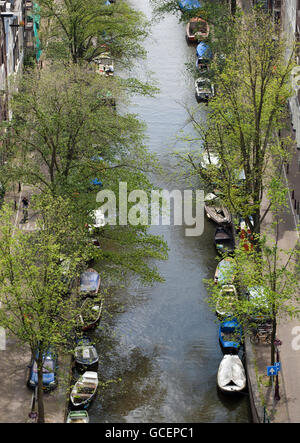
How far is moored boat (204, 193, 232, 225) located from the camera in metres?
104

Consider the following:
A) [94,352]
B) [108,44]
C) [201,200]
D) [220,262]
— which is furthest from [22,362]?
[108,44]

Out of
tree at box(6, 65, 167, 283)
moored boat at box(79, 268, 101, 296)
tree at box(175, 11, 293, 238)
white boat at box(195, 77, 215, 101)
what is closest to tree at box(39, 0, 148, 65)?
white boat at box(195, 77, 215, 101)

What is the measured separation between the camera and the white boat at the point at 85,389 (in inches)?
3123

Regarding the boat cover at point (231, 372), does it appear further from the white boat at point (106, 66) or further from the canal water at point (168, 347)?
the white boat at point (106, 66)

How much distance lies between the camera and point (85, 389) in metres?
80.7

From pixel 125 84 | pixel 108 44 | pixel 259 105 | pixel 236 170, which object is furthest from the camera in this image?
pixel 108 44

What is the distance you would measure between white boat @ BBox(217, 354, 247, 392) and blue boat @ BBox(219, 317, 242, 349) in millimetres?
1787

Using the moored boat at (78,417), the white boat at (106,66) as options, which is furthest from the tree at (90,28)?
the moored boat at (78,417)

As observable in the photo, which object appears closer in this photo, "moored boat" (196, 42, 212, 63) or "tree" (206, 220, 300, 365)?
"tree" (206, 220, 300, 365)

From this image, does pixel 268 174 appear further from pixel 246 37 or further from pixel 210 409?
pixel 210 409

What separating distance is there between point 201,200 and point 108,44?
19093mm

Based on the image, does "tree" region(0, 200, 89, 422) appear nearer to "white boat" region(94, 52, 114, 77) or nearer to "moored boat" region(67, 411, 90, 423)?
"moored boat" region(67, 411, 90, 423)

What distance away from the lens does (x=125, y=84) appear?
105 m

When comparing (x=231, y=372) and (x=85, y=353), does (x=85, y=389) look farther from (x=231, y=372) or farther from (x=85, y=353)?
(x=231, y=372)
